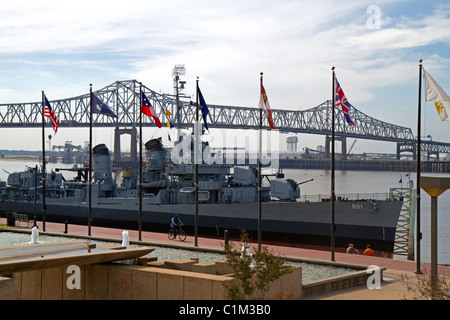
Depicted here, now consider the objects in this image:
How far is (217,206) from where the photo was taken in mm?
44031

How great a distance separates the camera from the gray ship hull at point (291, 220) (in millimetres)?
40500

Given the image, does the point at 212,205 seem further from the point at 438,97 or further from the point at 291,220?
the point at 438,97

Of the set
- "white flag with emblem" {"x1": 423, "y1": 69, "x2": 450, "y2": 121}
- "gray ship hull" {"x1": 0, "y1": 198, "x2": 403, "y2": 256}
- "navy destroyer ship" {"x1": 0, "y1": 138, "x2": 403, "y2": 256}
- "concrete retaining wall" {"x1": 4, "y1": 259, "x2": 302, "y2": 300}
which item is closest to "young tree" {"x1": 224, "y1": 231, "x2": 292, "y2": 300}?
"concrete retaining wall" {"x1": 4, "y1": 259, "x2": 302, "y2": 300}

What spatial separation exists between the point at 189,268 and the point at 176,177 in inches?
1267

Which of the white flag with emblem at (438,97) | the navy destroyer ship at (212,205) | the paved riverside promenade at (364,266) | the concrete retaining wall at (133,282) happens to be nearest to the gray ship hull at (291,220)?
the navy destroyer ship at (212,205)

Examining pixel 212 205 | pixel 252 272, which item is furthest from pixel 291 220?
pixel 252 272

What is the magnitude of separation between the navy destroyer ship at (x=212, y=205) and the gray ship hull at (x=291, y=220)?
7 centimetres

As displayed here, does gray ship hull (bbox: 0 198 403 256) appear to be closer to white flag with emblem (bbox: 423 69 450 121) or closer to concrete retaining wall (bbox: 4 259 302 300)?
white flag with emblem (bbox: 423 69 450 121)

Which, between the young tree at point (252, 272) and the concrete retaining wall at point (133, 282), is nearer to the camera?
the young tree at point (252, 272)

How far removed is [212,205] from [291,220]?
231 inches

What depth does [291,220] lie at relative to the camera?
42.3 meters

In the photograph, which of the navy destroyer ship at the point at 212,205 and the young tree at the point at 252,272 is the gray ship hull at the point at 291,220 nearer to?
the navy destroyer ship at the point at 212,205

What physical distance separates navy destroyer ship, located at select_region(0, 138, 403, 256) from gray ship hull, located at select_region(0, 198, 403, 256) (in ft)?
0.22

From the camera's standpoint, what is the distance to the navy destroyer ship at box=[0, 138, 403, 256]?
134 ft
